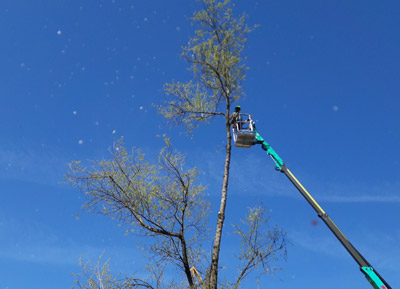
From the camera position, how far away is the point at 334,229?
28.7 ft

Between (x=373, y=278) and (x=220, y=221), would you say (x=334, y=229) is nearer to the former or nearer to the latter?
(x=373, y=278)

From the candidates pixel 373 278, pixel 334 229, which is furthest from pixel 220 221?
pixel 373 278

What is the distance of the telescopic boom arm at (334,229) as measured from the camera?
793 centimetres

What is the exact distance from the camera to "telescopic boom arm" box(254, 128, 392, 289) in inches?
312

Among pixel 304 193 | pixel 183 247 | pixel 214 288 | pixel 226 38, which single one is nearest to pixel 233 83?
pixel 226 38

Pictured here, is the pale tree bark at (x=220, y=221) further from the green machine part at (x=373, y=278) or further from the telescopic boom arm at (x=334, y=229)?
the green machine part at (x=373, y=278)

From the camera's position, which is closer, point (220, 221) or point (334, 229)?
point (334, 229)

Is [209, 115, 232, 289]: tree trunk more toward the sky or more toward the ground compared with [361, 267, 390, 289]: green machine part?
more toward the sky

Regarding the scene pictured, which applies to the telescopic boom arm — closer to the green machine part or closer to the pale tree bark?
the green machine part

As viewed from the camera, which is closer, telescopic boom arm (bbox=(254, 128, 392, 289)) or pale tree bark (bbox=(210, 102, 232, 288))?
telescopic boom arm (bbox=(254, 128, 392, 289))

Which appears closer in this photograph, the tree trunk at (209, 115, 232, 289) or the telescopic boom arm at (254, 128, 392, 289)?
the telescopic boom arm at (254, 128, 392, 289)

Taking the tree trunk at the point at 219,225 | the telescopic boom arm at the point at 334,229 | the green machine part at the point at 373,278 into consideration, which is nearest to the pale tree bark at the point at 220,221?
the tree trunk at the point at 219,225

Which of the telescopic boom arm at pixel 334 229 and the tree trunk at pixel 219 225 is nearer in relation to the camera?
the telescopic boom arm at pixel 334 229

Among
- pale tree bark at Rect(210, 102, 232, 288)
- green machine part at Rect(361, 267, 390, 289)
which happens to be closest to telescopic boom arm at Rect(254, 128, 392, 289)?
green machine part at Rect(361, 267, 390, 289)
